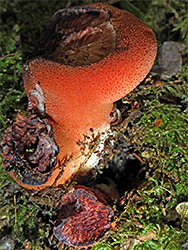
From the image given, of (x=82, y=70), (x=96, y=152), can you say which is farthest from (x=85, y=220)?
(x=82, y=70)

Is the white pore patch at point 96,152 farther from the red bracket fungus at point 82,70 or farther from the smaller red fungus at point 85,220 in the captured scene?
the smaller red fungus at point 85,220

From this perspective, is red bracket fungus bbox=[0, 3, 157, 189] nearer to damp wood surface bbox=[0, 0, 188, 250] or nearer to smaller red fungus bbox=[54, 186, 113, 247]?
smaller red fungus bbox=[54, 186, 113, 247]

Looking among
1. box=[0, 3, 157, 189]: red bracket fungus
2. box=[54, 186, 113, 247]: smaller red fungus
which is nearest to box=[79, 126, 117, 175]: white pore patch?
box=[0, 3, 157, 189]: red bracket fungus

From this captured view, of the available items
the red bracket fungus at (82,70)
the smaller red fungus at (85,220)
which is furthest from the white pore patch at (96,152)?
the smaller red fungus at (85,220)

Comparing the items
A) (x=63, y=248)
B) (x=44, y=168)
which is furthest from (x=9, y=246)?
(x=44, y=168)

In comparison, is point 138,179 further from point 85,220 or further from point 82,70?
point 82,70

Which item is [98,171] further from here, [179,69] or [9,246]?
[179,69]
